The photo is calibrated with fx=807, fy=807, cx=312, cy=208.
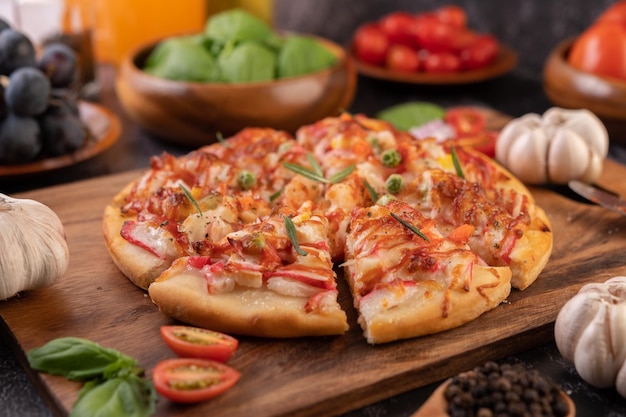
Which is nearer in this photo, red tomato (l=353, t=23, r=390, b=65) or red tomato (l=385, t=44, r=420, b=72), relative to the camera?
red tomato (l=385, t=44, r=420, b=72)

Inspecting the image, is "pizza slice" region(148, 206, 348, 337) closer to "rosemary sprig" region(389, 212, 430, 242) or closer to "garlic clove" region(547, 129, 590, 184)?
"rosemary sprig" region(389, 212, 430, 242)

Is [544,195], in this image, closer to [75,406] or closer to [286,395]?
[286,395]

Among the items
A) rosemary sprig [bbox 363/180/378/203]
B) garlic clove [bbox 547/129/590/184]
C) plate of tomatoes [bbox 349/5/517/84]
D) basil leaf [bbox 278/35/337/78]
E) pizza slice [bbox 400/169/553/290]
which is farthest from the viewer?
plate of tomatoes [bbox 349/5/517/84]

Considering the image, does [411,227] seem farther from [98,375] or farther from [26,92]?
[26,92]

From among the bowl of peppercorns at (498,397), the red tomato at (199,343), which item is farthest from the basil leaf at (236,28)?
the bowl of peppercorns at (498,397)

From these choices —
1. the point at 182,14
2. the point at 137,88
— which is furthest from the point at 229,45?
the point at 182,14

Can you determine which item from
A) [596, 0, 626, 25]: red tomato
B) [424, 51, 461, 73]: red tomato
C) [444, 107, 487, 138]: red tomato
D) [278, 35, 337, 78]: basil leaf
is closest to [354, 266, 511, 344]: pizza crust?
[444, 107, 487, 138]: red tomato

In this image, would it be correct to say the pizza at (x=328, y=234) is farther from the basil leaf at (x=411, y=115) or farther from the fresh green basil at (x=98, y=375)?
the basil leaf at (x=411, y=115)

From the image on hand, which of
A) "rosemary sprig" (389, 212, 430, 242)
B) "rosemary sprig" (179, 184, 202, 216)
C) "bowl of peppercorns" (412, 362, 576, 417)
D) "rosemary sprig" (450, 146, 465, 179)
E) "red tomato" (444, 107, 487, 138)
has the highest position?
"rosemary sprig" (389, 212, 430, 242)
